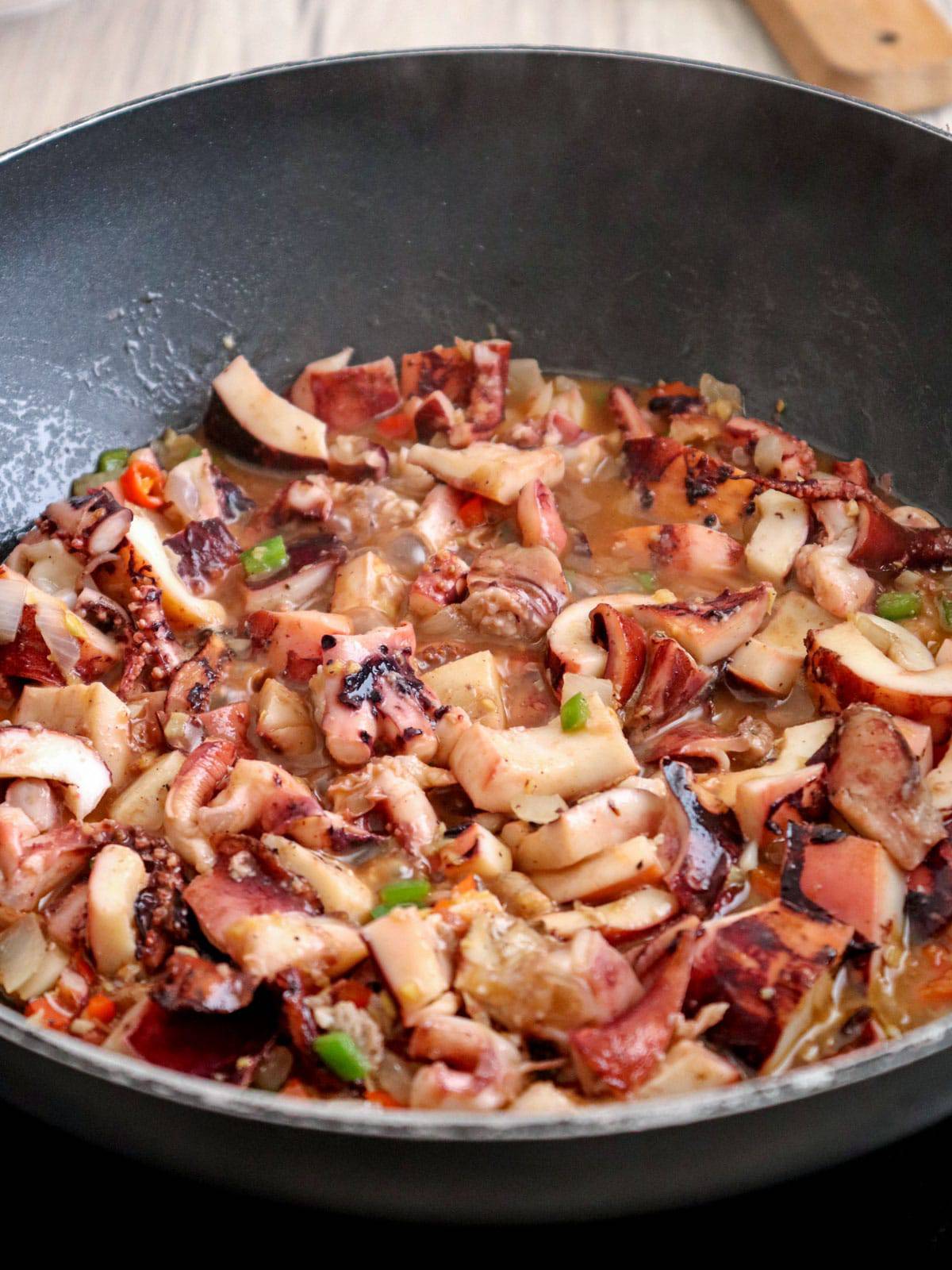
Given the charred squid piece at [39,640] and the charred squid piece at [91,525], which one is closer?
the charred squid piece at [39,640]

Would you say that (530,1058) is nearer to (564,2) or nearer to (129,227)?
(129,227)

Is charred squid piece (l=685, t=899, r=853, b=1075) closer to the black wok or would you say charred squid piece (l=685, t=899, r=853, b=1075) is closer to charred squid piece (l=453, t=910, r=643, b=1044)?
charred squid piece (l=453, t=910, r=643, b=1044)

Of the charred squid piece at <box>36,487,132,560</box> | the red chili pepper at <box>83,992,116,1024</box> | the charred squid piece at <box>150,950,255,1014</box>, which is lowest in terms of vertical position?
the red chili pepper at <box>83,992,116,1024</box>

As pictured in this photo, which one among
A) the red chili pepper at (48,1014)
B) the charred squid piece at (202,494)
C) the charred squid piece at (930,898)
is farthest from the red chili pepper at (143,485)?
the charred squid piece at (930,898)

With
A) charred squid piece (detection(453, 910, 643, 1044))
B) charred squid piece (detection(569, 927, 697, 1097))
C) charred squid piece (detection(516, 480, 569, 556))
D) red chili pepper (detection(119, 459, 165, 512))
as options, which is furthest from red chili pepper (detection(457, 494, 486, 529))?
charred squid piece (detection(569, 927, 697, 1097))

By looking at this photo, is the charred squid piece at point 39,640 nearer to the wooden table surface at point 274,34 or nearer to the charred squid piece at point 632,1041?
the charred squid piece at point 632,1041

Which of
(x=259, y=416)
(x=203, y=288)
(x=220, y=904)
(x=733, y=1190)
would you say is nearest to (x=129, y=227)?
(x=203, y=288)

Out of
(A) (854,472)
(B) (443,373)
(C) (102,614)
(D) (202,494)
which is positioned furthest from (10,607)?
(A) (854,472)
